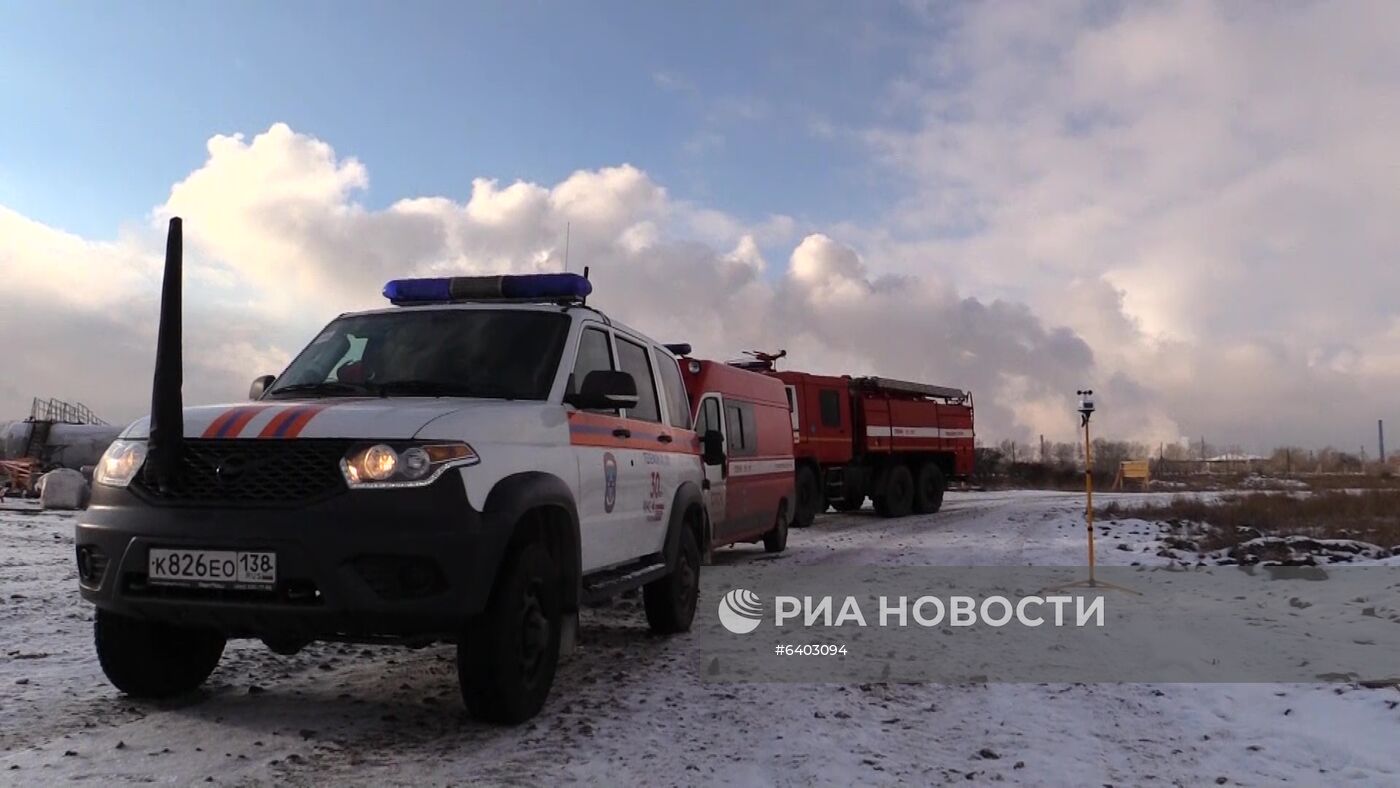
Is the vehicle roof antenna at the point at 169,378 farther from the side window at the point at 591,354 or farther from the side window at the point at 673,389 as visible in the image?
the side window at the point at 673,389

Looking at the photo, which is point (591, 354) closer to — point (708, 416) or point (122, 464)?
point (122, 464)

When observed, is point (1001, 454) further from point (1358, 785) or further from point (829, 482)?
point (1358, 785)

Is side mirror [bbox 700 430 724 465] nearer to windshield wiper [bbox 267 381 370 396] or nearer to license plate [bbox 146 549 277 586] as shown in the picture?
windshield wiper [bbox 267 381 370 396]

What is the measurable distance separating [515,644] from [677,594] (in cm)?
276

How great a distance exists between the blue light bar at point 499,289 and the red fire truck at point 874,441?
11.4 metres

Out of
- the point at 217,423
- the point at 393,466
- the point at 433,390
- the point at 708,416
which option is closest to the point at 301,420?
the point at 217,423

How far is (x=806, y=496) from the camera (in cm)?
1783

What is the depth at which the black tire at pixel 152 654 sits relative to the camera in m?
4.53

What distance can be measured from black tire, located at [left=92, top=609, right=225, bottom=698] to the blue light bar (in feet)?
7.26

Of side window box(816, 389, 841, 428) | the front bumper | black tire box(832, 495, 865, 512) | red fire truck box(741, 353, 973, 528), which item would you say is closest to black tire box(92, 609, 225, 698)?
the front bumper

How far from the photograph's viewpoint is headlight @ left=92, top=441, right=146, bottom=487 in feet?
13.7

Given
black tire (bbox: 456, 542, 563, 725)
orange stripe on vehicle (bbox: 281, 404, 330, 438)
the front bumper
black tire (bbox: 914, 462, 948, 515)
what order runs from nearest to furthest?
the front bumper, orange stripe on vehicle (bbox: 281, 404, 330, 438), black tire (bbox: 456, 542, 563, 725), black tire (bbox: 914, 462, 948, 515)

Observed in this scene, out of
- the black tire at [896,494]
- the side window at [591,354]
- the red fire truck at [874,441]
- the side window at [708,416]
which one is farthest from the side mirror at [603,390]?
the black tire at [896,494]

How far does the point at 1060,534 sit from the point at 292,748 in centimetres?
1402
